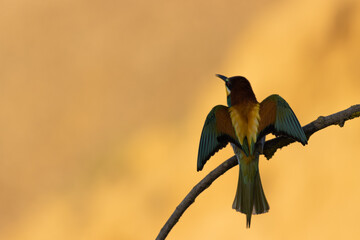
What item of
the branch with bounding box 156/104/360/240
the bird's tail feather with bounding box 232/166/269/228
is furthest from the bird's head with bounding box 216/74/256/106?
the bird's tail feather with bounding box 232/166/269/228

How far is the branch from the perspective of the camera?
1846 millimetres

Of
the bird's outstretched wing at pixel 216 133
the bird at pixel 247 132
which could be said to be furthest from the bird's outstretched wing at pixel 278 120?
the bird's outstretched wing at pixel 216 133

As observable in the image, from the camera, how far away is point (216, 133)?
7.31 feet

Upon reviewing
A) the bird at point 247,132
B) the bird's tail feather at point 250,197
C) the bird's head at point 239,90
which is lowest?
the bird's tail feather at point 250,197

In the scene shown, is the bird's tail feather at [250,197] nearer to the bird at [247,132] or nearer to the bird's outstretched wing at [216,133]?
the bird at [247,132]

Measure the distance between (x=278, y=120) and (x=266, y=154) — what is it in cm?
18

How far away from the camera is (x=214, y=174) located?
1.89 metres

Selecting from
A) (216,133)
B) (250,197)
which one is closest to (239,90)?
(216,133)

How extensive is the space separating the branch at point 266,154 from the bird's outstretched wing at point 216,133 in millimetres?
110

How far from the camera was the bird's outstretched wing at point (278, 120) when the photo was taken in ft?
6.58

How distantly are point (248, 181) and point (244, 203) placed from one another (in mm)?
115

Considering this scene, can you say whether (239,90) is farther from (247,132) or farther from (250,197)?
(250,197)

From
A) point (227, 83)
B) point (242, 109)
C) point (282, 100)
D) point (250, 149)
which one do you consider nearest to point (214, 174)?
point (250, 149)

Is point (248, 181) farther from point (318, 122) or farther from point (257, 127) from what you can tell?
point (318, 122)
